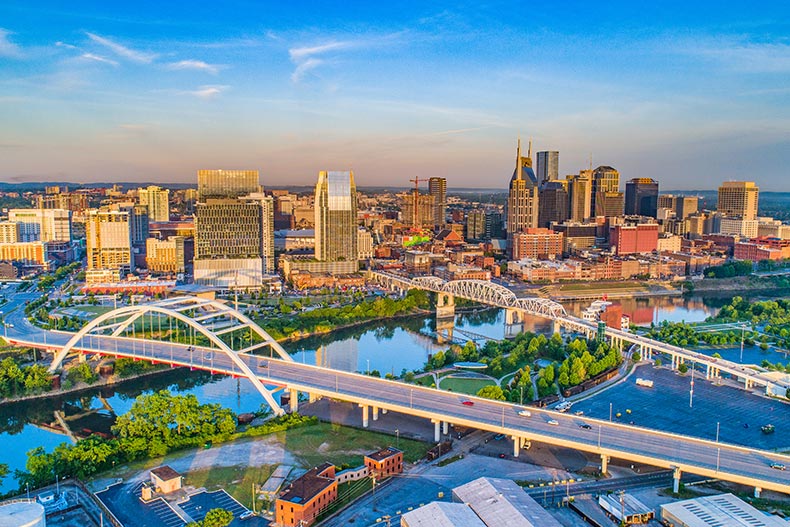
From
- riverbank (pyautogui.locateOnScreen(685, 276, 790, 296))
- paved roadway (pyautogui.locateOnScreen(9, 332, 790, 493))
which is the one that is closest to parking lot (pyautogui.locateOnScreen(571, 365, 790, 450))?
paved roadway (pyautogui.locateOnScreen(9, 332, 790, 493))

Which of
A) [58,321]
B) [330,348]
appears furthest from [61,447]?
[58,321]

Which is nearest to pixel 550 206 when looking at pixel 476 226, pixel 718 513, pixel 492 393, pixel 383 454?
pixel 476 226

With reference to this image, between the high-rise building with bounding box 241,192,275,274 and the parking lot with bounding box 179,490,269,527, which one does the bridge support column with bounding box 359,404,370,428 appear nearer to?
the parking lot with bounding box 179,490,269,527

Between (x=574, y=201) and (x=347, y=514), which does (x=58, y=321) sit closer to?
(x=347, y=514)

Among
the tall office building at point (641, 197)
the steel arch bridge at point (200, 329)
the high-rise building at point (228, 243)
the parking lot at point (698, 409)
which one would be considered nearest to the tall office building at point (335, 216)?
the high-rise building at point (228, 243)

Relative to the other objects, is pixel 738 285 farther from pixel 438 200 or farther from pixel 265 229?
pixel 438 200

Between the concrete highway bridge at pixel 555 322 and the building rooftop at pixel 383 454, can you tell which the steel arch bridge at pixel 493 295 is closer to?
the concrete highway bridge at pixel 555 322
